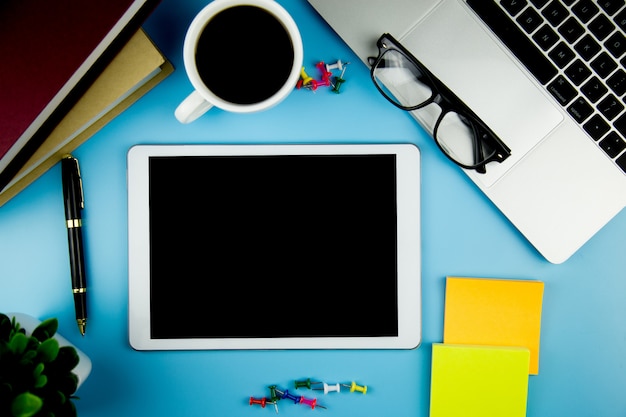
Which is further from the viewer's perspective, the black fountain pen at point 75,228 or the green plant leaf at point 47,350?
the black fountain pen at point 75,228

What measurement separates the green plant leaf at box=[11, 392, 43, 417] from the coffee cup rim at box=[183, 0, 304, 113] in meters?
0.34

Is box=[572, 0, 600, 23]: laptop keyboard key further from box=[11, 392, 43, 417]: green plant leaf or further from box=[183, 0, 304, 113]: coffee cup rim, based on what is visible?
box=[11, 392, 43, 417]: green plant leaf

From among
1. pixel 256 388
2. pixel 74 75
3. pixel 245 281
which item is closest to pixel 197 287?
pixel 245 281

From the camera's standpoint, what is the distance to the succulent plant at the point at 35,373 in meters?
0.45

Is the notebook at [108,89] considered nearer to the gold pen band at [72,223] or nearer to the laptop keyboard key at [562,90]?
the gold pen band at [72,223]

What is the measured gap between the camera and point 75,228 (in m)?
0.64

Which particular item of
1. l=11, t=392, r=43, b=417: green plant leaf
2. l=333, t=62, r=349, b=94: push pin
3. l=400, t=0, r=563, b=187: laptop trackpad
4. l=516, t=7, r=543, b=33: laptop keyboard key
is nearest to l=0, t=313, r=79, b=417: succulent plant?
l=11, t=392, r=43, b=417: green plant leaf

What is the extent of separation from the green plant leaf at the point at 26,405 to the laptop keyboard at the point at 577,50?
659mm

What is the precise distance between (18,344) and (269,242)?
303 millimetres

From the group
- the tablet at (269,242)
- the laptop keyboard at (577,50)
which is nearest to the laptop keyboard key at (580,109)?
the laptop keyboard at (577,50)

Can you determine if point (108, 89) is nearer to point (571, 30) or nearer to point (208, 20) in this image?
point (208, 20)

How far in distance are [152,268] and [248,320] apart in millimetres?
148

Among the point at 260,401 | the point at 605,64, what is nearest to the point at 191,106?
the point at 260,401

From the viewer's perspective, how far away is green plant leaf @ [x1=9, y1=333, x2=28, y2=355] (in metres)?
0.48
